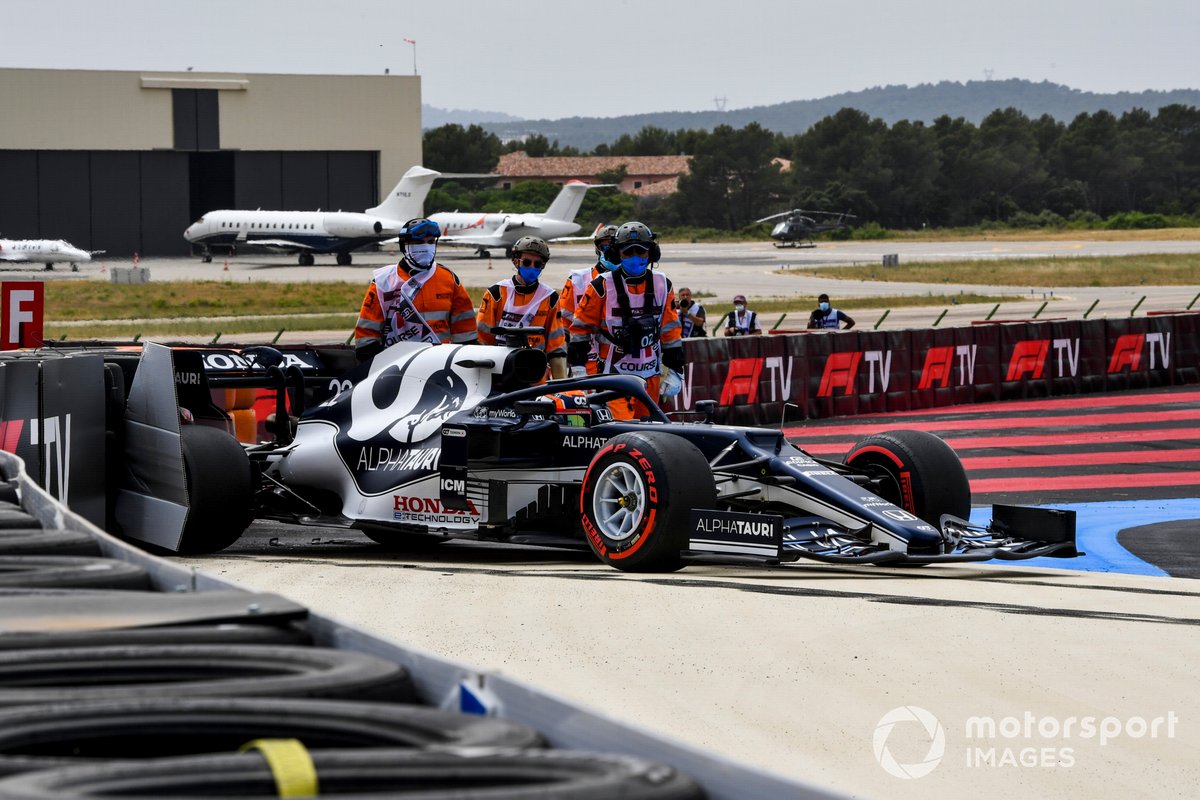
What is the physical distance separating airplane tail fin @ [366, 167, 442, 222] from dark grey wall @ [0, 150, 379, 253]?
43.3ft

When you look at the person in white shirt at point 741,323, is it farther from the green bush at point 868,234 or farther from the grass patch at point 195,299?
the green bush at point 868,234

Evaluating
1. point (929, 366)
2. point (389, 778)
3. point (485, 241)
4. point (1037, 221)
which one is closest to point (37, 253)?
point (485, 241)

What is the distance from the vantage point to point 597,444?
8891 mm

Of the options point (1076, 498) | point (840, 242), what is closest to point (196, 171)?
point (840, 242)

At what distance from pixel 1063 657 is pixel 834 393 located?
44.2 ft

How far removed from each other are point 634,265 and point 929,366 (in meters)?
10.4

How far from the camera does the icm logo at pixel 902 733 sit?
4.98 m

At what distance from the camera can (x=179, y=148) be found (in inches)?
3100

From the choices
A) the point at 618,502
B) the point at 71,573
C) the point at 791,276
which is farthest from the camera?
the point at 791,276

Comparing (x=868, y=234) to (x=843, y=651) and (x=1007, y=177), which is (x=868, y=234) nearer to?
(x=1007, y=177)

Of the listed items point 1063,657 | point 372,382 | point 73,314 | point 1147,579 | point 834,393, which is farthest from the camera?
point 73,314

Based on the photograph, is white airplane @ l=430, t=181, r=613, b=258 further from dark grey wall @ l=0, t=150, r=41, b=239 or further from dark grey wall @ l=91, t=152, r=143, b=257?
dark grey wall @ l=0, t=150, r=41, b=239

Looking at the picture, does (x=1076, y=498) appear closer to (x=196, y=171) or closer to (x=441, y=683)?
(x=441, y=683)

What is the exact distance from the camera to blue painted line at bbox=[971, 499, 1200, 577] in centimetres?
1012
